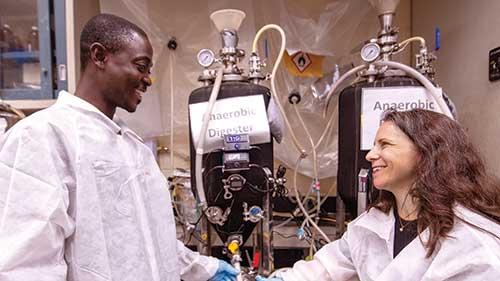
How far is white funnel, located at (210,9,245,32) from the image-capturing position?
1.42 meters

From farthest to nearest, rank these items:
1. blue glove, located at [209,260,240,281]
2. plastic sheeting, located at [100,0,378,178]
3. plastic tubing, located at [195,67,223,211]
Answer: plastic sheeting, located at [100,0,378,178] → plastic tubing, located at [195,67,223,211] → blue glove, located at [209,260,240,281]

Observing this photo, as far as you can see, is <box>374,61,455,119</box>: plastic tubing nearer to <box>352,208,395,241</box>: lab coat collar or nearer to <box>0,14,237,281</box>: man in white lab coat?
<box>352,208,395,241</box>: lab coat collar

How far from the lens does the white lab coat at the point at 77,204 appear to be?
0.69 m

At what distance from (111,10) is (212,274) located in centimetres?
161

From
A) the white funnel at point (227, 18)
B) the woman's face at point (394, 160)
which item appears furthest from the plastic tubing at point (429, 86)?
the white funnel at point (227, 18)

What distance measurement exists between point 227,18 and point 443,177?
1.00m

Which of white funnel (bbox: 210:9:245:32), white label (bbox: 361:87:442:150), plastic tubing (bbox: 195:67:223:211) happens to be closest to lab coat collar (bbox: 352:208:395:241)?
white label (bbox: 361:87:442:150)

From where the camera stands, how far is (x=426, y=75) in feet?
4.62

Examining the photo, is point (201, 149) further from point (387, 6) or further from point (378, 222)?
point (387, 6)

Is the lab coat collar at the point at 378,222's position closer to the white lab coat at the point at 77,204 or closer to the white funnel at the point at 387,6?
the white lab coat at the point at 77,204

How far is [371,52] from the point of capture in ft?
4.51

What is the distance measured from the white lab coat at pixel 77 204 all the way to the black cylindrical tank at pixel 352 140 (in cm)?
77

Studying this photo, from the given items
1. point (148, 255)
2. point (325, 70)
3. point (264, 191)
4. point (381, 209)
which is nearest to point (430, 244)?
point (381, 209)

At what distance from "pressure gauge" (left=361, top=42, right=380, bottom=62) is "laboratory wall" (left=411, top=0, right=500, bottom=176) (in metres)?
0.52
